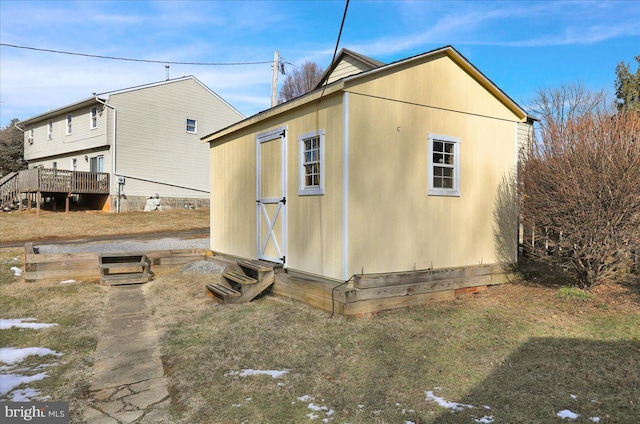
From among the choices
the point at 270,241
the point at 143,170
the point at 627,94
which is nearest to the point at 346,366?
the point at 270,241

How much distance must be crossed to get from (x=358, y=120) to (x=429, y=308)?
117 inches

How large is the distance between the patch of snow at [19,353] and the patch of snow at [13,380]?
0.46 metres

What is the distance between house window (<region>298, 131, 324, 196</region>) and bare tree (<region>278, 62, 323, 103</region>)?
31.4 meters

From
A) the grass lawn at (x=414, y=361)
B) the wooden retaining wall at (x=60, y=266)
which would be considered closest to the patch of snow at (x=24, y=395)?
Result: the grass lawn at (x=414, y=361)

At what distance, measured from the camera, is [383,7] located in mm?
7113

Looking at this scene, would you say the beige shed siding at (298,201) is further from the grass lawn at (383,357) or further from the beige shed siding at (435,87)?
the grass lawn at (383,357)

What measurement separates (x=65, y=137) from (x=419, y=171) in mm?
25135

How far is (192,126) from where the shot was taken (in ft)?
80.4

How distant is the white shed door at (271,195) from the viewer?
7570 millimetres

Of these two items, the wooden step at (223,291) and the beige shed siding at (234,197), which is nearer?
the wooden step at (223,291)

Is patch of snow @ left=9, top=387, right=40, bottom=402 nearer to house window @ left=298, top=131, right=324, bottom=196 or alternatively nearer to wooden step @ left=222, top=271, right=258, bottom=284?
wooden step @ left=222, top=271, right=258, bottom=284

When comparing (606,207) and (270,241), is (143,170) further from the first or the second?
(606,207)

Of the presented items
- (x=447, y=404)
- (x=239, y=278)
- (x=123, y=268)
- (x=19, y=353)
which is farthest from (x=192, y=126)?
(x=447, y=404)

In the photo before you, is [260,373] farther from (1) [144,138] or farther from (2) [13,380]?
(1) [144,138]
